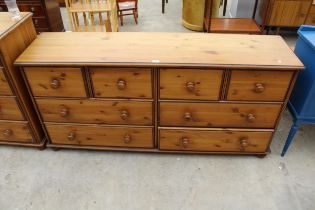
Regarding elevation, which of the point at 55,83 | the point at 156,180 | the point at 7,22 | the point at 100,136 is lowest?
the point at 156,180

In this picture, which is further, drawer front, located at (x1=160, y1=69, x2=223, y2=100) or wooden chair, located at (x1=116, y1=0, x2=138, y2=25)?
wooden chair, located at (x1=116, y1=0, x2=138, y2=25)

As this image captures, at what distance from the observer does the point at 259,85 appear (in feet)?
4.78

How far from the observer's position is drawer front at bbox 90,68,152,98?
1453mm

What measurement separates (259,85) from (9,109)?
165cm

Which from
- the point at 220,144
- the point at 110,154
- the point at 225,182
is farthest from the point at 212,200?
the point at 110,154

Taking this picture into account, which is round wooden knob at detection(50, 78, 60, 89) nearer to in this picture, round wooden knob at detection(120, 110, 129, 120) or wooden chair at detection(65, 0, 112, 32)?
round wooden knob at detection(120, 110, 129, 120)

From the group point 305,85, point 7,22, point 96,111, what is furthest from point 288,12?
point 7,22

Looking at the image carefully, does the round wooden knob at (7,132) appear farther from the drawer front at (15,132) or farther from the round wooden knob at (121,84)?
the round wooden knob at (121,84)

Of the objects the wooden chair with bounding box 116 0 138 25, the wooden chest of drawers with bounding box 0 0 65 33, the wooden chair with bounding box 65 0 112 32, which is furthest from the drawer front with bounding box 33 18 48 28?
the wooden chair with bounding box 116 0 138 25

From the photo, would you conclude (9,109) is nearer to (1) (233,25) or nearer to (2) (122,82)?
(2) (122,82)

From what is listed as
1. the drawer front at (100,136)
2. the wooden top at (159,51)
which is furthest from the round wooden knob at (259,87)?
the drawer front at (100,136)

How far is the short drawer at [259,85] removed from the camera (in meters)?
1.42

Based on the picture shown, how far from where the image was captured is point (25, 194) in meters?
1.65

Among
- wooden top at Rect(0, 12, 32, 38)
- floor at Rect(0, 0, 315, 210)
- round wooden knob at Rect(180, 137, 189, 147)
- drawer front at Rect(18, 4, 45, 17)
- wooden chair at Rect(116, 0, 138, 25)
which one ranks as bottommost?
floor at Rect(0, 0, 315, 210)
